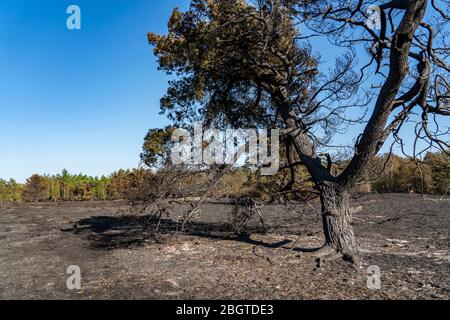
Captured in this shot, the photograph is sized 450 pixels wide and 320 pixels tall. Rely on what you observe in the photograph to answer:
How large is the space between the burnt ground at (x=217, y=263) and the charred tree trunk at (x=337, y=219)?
1.22ft

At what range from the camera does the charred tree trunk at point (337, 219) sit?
5.68m

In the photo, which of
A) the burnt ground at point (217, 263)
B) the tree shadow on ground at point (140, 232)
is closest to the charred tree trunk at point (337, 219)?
the burnt ground at point (217, 263)

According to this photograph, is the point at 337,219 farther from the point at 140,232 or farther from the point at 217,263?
the point at 140,232

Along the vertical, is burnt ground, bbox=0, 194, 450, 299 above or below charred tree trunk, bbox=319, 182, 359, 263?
below

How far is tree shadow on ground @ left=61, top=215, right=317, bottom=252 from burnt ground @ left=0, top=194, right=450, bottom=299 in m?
0.02

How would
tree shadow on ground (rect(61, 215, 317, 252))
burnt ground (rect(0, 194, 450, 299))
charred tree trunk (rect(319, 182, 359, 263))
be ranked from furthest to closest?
tree shadow on ground (rect(61, 215, 317, 252)), charred tree trunk (rect(319, 182, 359, 263)), burnt ground (rect(0, 194, 450, 299))

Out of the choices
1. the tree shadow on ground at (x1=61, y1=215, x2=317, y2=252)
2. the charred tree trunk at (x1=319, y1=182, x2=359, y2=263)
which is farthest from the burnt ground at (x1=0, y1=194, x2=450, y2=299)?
the charred tree trunk at (x1=319, y1=182, x2=359, y2=263)

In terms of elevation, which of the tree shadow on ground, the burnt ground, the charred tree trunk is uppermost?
the charred tree trunk

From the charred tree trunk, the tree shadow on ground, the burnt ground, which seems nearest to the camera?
the burnt ground

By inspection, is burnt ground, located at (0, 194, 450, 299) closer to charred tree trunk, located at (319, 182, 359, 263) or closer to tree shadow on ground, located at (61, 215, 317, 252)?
tree shadow on ground, located at (61, 215, 317, 252)

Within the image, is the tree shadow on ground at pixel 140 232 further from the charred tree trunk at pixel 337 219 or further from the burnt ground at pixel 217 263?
the charred tree trunk at pixel 337 219

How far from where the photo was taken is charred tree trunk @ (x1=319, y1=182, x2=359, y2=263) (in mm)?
5680

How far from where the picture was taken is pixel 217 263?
17.7ft

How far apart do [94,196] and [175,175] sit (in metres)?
15.7
